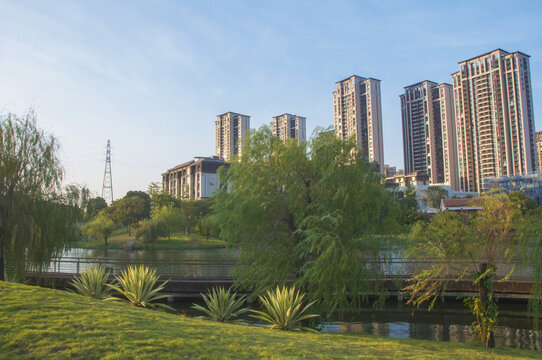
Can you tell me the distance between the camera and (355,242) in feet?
43.4

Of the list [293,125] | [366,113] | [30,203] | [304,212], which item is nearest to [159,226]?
[30,203]

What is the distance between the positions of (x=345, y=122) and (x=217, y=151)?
6149 centimetres

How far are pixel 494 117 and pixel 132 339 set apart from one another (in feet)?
466

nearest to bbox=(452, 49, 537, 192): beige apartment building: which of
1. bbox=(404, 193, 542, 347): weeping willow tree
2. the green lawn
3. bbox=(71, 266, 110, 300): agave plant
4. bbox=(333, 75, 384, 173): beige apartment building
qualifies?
bbox=(333, 75, 384, 173): beige apartment building

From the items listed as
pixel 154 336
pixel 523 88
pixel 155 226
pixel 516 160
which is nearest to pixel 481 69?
pixel 523 88

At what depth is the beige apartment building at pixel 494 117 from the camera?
119500 mm

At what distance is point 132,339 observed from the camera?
6488 mm

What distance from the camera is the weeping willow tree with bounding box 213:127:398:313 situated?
1301 centimetres

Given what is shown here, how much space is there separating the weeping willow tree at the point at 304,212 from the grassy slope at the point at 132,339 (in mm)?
4196

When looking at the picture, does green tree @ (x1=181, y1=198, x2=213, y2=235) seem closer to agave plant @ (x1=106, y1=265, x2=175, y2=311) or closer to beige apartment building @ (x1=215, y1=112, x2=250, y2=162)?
agave plant @ (x1=106, y1=265, x2=175, y2=311)

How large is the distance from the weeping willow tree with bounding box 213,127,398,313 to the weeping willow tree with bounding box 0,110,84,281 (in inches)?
269

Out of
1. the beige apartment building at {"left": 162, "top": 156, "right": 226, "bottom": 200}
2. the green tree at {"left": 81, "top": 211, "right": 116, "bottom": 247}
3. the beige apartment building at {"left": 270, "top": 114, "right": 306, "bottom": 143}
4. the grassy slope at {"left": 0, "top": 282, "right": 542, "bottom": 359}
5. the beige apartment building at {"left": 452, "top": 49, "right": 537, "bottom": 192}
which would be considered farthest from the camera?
the beige apartment building at {"left": 270, "top": 114, "right": 306, "bottom": 143}

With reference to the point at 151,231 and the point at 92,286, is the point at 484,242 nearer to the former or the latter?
the point at 92,286

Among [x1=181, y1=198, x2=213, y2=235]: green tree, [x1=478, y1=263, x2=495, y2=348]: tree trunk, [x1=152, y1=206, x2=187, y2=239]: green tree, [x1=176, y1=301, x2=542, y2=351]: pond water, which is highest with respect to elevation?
[x1=181, y1=198, x2=213, y2=235]: green tree
